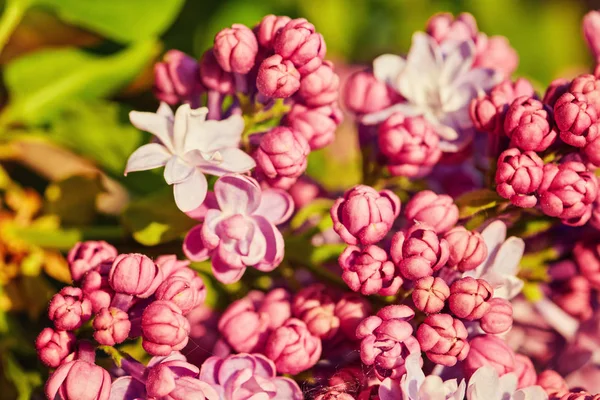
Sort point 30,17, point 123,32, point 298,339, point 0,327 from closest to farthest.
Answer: point 298,339
point 0,327
point 123,32
point 30,17

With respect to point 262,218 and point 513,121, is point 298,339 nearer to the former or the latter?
point 262,218

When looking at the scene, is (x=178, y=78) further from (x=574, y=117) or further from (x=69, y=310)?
(x=574, y=117)

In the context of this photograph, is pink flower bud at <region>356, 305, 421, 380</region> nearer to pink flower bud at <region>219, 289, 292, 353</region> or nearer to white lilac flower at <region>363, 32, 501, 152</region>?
pink flower bud at <region>219, 289, 292, 353</region>

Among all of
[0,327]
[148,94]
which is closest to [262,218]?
[0,327]

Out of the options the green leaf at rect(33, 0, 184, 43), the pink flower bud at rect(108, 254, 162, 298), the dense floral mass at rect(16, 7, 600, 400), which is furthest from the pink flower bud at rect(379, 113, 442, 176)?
the green leaf at rect(33, 0, 184, 43)

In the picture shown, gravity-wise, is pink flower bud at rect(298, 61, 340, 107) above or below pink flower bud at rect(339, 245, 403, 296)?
above

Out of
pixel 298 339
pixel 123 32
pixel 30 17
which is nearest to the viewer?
pixel 298 339
